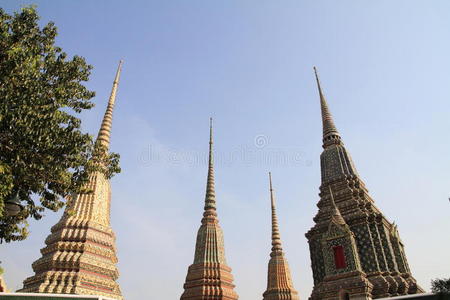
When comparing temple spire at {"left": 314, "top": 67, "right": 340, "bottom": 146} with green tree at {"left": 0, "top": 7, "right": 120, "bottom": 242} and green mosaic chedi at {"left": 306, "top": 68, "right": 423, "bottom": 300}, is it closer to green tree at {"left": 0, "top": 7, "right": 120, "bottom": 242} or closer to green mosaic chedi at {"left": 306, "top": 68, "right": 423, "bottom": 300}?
green mosaic chedi at {"left": 306, "top": 68, "right": 423, "bottom": 300}

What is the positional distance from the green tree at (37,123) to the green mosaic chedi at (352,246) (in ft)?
53.5

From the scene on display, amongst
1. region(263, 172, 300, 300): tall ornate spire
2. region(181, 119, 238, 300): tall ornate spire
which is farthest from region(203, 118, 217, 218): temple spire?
region(263, 172, 300, 300): tall ornate spire

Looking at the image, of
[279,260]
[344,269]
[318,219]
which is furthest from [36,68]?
[279,260]

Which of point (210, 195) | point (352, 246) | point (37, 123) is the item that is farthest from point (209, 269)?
point (37, 123)

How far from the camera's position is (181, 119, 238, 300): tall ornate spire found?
2708cm

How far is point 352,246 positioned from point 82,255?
17260 millimetres

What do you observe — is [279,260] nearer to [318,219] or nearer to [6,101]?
[318,219]

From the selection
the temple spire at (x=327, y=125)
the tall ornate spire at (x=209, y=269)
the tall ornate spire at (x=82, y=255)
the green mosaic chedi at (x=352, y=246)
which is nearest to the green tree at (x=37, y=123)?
the tall ornate spire at (x=82, y=255)

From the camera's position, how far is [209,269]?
2806 centimetres

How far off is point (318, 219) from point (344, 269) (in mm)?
5944

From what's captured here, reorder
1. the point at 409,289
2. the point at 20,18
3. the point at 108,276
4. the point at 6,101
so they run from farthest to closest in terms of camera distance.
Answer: the point at 108,276 < the point at 409,289 < the point at 20,18 < the point at 6,101

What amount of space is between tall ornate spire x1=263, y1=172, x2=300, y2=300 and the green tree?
1032 inches

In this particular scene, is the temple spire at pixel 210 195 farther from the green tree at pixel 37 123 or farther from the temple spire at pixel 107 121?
the green tree at pixel 37 123

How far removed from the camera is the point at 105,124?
98.1 ft
